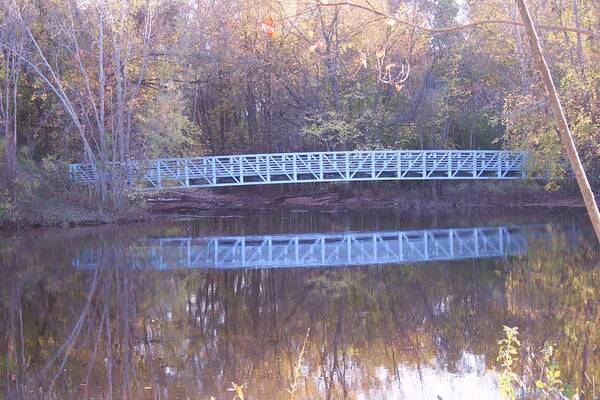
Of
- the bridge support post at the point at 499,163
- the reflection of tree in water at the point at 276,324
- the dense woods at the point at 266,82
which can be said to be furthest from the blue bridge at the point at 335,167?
the reflection of tree in water at the point at 276,324

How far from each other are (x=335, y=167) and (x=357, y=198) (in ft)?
7.89

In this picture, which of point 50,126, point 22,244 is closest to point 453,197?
point 50,126

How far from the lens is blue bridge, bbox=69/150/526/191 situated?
2544 centimetres

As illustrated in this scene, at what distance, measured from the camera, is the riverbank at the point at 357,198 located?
26.4 m

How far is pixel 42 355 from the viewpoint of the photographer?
8.05 metres

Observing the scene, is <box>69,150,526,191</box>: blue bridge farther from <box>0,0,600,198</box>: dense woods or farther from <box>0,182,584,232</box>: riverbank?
<box>0,0,600,198</box>: dense woods

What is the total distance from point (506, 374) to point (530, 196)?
77.5 ft

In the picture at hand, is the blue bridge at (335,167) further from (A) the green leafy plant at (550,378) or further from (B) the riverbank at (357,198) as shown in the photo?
(A) the green leafy plant at (550,378)

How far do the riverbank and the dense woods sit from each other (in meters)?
1.64

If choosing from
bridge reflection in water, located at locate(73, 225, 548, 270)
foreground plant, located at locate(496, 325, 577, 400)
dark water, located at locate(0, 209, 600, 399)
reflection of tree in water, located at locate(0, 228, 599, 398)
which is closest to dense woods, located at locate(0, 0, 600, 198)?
bridge reflection in water, located at locate(73, 225, 548, 270)

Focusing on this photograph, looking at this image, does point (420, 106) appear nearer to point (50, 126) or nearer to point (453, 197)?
point (453, 197)

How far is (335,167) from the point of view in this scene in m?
26.6

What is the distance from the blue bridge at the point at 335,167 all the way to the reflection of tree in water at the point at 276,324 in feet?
39.0

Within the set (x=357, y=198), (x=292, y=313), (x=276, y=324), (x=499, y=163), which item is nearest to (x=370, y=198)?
(x=357, y=198)
